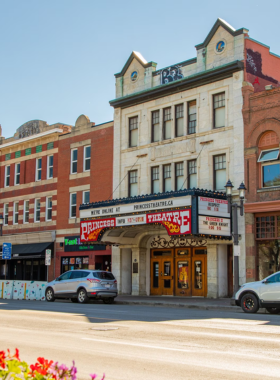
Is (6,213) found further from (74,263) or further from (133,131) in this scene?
(133,131)

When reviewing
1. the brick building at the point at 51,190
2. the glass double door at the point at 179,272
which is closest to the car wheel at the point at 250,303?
the glass double door at the point at 179,272

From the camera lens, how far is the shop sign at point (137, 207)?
83.9 ft

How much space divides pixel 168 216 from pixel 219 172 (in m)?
4.26

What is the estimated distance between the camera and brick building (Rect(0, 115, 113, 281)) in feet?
118

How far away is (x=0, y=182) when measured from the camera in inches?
1797

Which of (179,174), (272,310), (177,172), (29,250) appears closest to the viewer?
(272,310)

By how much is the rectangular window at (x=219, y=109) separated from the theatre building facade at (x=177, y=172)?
5 cm

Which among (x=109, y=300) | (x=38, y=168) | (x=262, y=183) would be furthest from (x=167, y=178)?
(x=38, y=168)

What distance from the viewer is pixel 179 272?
3044 cm

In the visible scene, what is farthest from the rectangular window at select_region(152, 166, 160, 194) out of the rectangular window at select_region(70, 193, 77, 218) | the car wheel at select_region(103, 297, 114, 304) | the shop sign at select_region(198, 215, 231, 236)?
the rectangular window at select_region(70, 193, 77, 218)

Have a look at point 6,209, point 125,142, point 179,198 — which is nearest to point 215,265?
point 179,198

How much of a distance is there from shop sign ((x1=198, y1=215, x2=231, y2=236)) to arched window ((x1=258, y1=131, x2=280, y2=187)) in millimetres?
2733

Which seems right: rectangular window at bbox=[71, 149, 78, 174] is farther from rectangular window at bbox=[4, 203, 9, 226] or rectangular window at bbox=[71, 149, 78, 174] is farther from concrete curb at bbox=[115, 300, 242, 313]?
concrete curb at bbox=[115, 300, 242, 313]

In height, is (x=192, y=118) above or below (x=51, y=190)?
above
